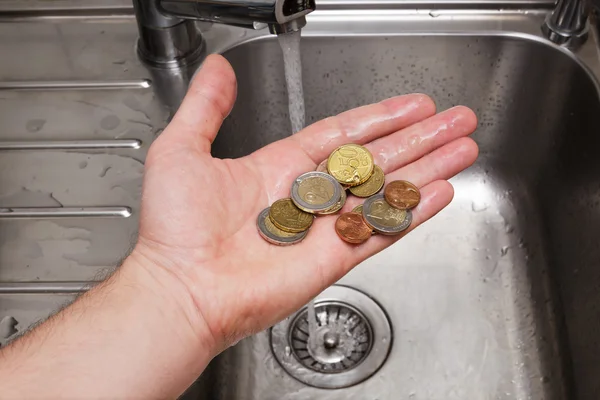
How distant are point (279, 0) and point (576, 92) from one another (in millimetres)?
589

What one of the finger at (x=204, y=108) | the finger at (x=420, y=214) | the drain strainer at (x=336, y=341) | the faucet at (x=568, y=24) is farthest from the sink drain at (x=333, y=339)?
the faucet at (x=568, y=24)

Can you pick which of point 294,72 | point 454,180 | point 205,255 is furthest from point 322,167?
point 454,180

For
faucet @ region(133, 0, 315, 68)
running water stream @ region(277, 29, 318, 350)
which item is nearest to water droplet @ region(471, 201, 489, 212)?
running water stream @ region(277, 29, 318, 350)

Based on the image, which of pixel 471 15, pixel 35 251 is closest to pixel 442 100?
pixel 471 15

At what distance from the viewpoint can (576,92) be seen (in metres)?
1.03

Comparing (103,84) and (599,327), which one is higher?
(103,84)

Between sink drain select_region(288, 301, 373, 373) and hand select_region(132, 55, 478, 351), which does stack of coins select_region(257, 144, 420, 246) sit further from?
sink drain select_region(288, 301, 373, 373)

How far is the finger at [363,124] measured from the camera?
0.94 m

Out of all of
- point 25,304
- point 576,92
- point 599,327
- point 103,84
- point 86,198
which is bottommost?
point 599,327

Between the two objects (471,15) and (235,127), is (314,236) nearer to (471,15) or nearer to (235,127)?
(235,127)

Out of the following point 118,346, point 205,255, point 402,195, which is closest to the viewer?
point 118,346

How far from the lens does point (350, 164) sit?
0.90 metres

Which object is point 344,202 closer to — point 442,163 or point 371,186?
point 371,186

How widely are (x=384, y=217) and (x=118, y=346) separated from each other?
1.31 ft
